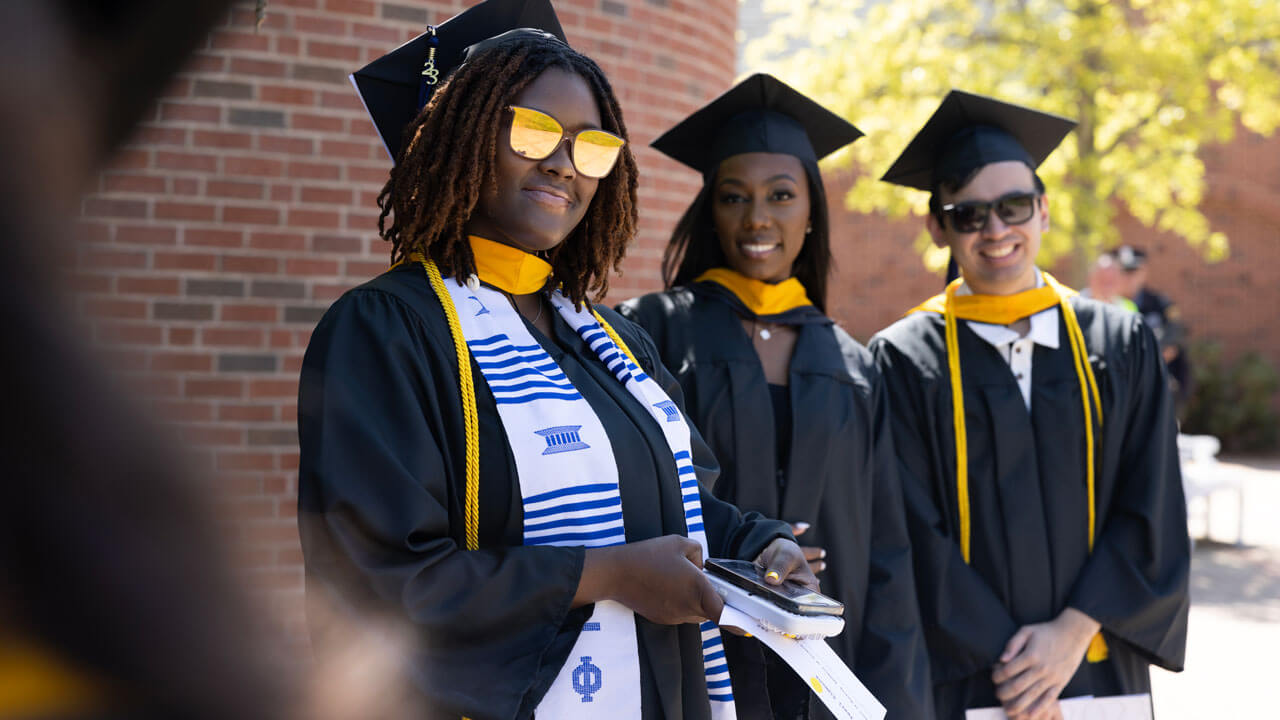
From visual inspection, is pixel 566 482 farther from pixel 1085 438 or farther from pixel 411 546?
pixel 1085 438

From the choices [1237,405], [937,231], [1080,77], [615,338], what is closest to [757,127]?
[937,231]

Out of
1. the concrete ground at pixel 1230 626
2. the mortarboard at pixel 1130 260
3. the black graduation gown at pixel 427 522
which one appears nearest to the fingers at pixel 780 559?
the black graduation gown at pixel 427 522

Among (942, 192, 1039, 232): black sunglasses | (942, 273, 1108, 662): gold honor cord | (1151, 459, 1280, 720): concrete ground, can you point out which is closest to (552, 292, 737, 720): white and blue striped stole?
(942, 273, 1108, 662): gold honor cord

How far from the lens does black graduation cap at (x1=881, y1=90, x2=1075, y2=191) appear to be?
10.8ft

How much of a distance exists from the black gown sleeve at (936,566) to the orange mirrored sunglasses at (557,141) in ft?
4.66

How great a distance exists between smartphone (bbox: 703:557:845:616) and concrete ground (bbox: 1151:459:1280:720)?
13.4ft

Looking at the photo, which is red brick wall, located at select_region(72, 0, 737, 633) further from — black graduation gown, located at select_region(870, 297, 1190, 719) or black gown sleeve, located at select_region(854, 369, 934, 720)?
black graduation gown, located at select_region(870, 297, 1190, 719)

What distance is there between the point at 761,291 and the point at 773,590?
54.9 inches

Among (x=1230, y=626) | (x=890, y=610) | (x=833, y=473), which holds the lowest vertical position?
(x=1230, y=626)

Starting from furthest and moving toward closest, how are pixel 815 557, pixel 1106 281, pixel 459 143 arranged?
pixel 1106 281
pixel 815 557
pixel 459 143

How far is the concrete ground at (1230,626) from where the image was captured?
5.29 m

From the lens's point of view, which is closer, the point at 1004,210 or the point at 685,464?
the point at 685,464

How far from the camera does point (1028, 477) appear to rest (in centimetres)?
305

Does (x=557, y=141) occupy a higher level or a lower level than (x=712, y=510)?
higher
